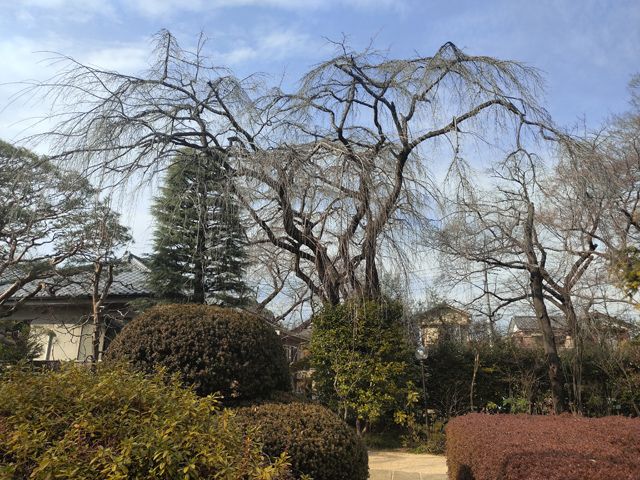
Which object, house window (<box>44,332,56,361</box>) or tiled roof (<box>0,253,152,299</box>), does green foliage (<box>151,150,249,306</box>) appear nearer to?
tiled roof (<box>0,253,152,299</box>)

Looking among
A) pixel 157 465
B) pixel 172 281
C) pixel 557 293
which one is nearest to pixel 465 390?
pixel 557 293

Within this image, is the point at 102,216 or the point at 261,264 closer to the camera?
the point at 102,216

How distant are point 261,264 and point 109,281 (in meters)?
3.66

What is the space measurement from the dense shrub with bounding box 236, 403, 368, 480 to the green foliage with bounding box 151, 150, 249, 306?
2.50m

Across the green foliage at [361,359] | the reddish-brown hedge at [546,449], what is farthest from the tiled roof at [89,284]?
the reddish-brown hedge at [546,449]

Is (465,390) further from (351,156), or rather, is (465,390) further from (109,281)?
(109,281)

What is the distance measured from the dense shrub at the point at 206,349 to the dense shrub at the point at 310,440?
338mm

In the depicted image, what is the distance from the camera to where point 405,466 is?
312 inches

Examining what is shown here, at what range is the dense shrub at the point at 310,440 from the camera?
3.69 meters

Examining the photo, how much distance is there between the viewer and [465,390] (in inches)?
447

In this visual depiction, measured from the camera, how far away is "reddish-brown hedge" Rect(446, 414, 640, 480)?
10.2ft

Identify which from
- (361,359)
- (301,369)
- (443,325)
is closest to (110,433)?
(361,359)

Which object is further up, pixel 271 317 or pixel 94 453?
pixel 271 317

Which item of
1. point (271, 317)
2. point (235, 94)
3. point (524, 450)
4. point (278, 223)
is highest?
point (235, 94)
